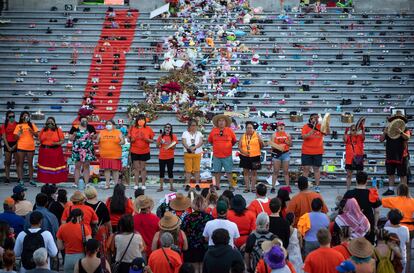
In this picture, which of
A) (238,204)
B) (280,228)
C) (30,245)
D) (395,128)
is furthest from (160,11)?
(30,245)

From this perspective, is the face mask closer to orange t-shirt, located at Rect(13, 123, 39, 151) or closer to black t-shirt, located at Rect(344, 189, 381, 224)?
orange t-shirt, located at Rect(13, 123, 39, 151)

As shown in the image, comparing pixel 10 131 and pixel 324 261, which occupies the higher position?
pixel 10 131

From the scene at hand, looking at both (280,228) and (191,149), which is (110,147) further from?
(280,228)

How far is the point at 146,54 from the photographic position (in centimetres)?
2483

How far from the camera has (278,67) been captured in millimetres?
24141

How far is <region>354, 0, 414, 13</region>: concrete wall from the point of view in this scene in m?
26.8

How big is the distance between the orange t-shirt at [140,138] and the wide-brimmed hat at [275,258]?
969 cm

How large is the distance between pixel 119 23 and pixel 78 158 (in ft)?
27.6

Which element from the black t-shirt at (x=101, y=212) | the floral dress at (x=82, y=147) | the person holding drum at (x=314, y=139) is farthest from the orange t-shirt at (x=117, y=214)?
the person holding drum at (x=314, y=139)

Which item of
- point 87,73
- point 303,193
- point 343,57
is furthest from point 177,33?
point 303,193

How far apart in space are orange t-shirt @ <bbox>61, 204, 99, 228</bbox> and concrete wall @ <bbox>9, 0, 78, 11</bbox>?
54.3 feet

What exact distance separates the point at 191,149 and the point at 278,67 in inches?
247

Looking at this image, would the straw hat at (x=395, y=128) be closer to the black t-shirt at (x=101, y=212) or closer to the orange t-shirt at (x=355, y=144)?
the orange t-shirt at (x=355, y=144)

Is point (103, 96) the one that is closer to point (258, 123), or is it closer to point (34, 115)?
point (34, 115)
